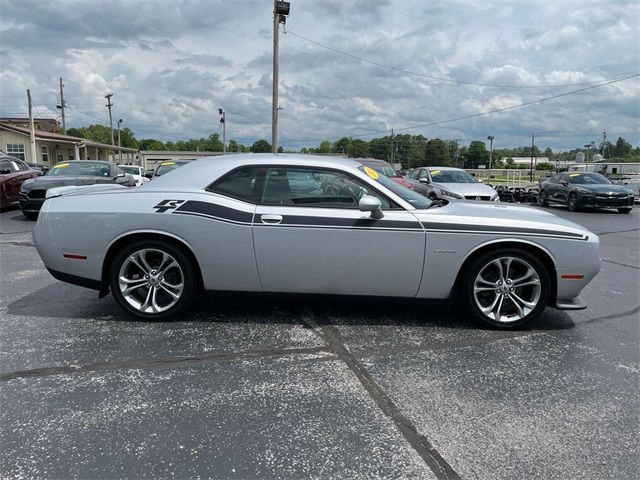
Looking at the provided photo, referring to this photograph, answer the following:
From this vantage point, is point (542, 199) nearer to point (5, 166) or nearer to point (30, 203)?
point (30, 203)

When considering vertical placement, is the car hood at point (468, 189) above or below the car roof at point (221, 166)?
below

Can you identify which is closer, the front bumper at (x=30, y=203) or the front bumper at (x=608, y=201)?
the front bumper at (x=30, y=203)

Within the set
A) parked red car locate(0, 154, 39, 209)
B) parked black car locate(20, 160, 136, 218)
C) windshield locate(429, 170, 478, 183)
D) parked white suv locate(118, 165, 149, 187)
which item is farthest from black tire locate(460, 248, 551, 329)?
parked red car locate(0, 154, 39, 209)

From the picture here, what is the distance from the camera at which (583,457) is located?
96.0 inches

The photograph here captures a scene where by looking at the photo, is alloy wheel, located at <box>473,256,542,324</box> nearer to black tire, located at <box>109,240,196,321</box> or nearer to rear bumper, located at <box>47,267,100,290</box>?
black tire, located at <box>109,240,196,321</box>

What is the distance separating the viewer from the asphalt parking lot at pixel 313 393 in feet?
7.79

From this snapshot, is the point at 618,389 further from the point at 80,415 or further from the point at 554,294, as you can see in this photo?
the point at 80,415

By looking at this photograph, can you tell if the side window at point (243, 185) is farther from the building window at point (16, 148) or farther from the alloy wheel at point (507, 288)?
the building window at point (16, 148)

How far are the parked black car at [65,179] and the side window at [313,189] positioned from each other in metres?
8.13

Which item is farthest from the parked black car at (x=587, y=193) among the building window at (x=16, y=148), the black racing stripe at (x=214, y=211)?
the building window at (x=16, y=148)

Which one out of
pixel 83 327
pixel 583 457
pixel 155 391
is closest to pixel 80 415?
pixel 155 391

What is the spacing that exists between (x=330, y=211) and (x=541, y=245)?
1.79 m

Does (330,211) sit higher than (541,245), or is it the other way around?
(330,211)

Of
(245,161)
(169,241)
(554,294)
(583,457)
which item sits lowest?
(583,457)
